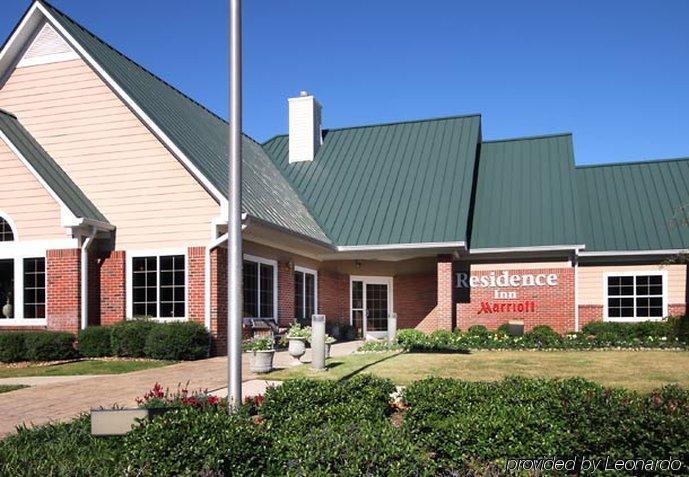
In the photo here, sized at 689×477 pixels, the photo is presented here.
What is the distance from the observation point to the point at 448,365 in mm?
15430

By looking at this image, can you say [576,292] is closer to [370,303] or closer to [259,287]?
[370,303]

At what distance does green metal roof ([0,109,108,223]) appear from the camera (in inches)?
720

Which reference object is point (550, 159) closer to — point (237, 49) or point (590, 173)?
point (590, 173)

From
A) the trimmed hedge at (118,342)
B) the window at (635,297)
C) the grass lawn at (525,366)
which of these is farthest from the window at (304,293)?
the window at (635,297)

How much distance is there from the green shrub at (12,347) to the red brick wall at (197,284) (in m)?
4.01

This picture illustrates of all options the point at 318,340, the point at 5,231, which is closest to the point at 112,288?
the point at 5,231

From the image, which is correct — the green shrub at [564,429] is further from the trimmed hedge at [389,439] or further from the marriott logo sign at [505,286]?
the marriott logo sign at [505,286]

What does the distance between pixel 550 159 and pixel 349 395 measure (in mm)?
22003

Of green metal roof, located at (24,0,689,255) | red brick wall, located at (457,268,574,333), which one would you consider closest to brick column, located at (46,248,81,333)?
green metal roof, located at (24,0,689,255)

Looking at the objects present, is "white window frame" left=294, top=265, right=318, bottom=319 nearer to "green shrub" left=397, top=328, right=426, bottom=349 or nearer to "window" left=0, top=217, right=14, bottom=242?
"green shrub" left=397, top=328, right=426, bottom=349

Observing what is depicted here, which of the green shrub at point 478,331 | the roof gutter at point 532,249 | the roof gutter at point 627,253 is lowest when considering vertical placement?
the green shrub at point 478,331

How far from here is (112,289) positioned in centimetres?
1891

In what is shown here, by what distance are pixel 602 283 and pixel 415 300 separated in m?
6.97

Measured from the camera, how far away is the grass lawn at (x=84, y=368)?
15.2m
